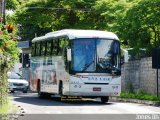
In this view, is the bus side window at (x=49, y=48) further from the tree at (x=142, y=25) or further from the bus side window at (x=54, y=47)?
the tree at (x=142, y=25)

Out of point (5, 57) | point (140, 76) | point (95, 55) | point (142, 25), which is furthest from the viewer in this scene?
point (140, 76)

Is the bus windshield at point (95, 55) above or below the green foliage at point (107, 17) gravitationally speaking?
below

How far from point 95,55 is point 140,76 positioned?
9.35 metres

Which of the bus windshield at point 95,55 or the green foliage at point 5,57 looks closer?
the green foliage at point 5,57

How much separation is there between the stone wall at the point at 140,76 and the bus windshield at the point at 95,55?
6.65m

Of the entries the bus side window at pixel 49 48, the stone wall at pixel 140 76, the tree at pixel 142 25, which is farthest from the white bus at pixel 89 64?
the stone wall at pixel 140 76

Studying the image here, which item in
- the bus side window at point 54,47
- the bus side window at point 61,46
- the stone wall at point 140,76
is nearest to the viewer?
the bus side window at point 61,46

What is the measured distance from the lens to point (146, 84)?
3506 cm

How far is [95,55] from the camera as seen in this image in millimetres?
27219

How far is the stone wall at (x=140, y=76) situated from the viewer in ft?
112

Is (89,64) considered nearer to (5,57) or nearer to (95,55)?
(95,55)

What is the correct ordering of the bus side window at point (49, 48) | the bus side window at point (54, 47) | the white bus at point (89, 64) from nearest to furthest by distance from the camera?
the white bus at point (89, 64) < the bus side window at point (54, 47) < the bus side window at point (49, 48)

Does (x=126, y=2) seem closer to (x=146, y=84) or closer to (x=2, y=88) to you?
(x=146, y=84)

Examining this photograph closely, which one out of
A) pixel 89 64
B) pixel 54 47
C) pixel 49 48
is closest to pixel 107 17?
pixel 49 48
